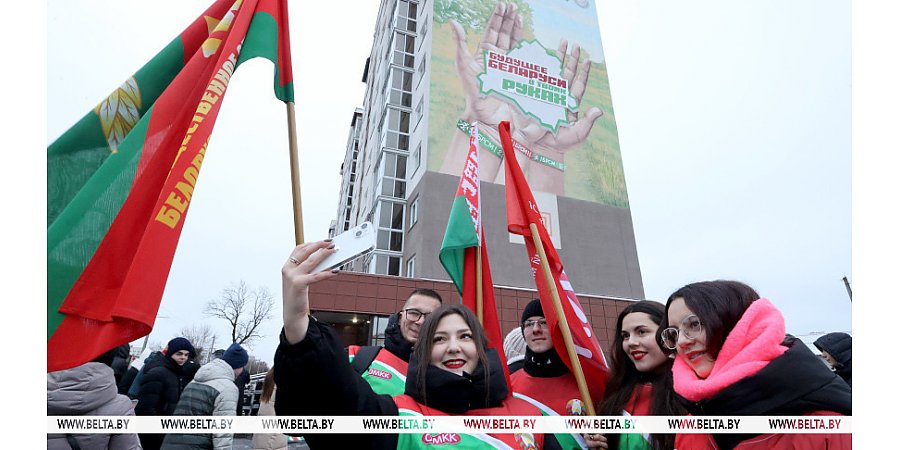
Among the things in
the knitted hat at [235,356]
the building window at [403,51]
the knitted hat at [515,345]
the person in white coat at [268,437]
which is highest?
the building window at [403,51]

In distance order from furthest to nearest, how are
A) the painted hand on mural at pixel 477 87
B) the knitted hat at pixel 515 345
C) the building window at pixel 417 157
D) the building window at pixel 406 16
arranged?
the building window at pixel 406 16 < the building window at pixel 417 157 < the painted hand on mural at pixel 477 87 < the knitted hat at pixel 515 345

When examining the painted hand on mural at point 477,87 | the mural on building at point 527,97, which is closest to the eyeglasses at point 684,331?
the painted hand on mural at point 477,87

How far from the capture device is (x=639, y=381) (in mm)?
2510

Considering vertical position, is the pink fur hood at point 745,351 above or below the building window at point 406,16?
below

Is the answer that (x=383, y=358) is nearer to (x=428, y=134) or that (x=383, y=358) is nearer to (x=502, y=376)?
(x=502, y=376)

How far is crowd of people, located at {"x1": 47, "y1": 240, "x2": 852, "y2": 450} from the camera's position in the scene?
1.49 metres

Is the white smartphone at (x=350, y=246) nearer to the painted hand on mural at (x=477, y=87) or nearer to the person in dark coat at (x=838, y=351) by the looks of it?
the person in dark coat at (x=838, y=351)

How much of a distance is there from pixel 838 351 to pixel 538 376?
2864 mm

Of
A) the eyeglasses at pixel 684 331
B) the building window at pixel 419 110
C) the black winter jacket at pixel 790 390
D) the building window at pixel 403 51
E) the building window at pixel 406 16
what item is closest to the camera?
the black winter jacket at pixel 790 390

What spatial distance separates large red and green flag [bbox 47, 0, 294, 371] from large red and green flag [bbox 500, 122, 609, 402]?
195 centimetres

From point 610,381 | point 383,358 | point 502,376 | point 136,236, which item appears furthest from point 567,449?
point 136,236

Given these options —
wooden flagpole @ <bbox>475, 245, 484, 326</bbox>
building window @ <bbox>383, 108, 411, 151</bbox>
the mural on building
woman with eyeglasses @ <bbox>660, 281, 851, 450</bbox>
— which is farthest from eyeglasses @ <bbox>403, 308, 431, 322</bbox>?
building window @ <bbox>383, 108, 411, 151</bbox>

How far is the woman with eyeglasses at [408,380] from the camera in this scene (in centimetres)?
153

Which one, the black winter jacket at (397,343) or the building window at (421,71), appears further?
the building window at (421,71)
